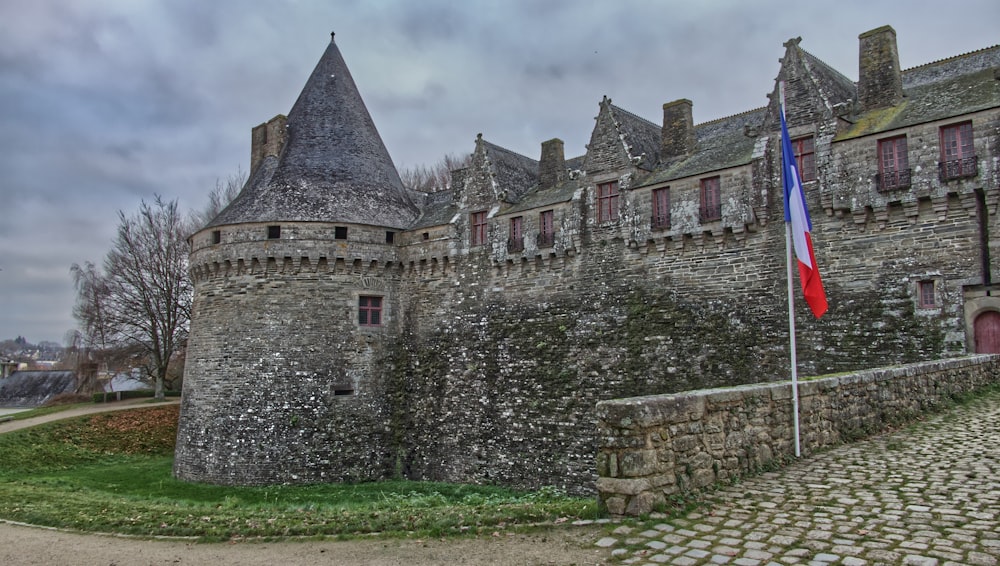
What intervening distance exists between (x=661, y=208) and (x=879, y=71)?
558 centimetres

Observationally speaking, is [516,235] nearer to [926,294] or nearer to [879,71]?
[879,71]

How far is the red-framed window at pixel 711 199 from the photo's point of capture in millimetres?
16875

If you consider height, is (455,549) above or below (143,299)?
below

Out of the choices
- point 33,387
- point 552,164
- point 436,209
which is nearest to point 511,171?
point 552,164

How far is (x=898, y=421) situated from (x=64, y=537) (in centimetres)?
1109

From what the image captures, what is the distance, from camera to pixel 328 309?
21.5 metres

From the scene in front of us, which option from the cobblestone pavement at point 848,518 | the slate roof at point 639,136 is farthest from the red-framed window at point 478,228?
the cobblestone pavement at point 848,518

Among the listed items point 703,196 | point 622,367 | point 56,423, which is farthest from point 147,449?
point 703,196

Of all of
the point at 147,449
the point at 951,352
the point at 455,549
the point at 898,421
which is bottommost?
the point at 147,449

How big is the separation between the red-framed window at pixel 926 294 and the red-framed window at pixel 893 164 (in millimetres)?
1957

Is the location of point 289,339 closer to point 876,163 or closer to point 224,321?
point 224,321

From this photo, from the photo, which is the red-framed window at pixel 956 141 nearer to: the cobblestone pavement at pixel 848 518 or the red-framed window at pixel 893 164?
the red-framed window at pixel 893 164

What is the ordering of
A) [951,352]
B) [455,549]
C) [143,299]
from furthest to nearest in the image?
[143,299], [951,352], [455,549]

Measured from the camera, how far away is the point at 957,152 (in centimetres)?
1378
